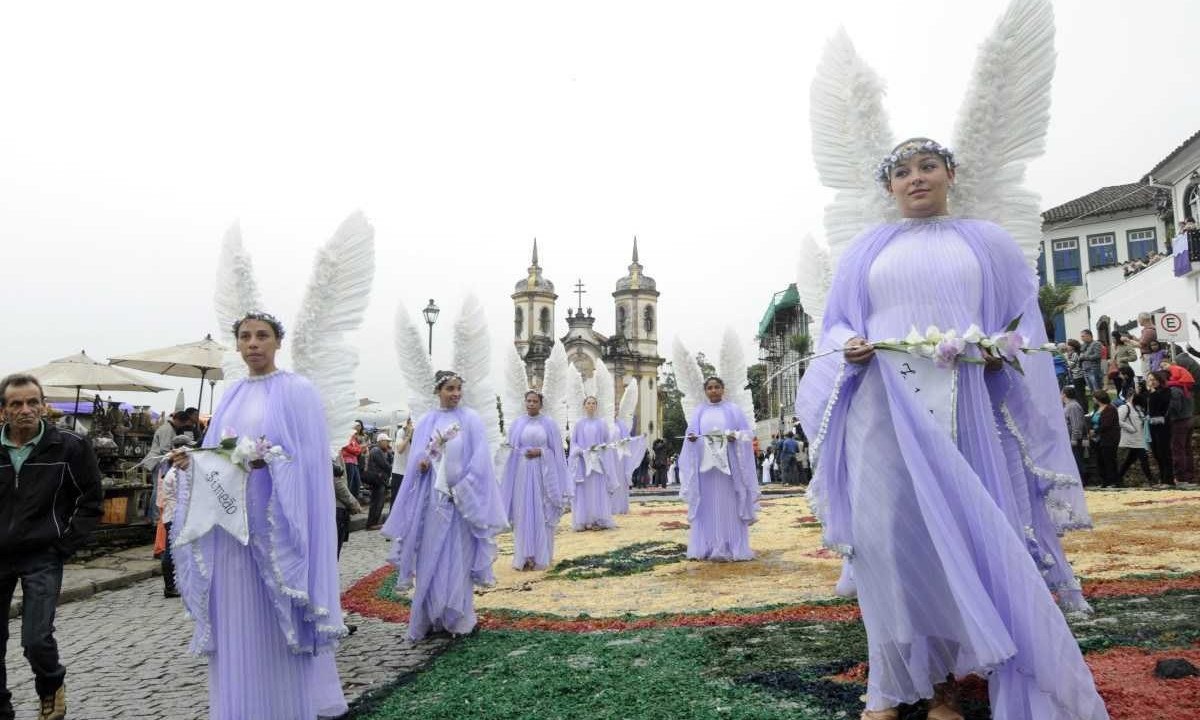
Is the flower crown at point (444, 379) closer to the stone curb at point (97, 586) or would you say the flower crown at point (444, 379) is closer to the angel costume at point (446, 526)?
the angel costume at point (446, 526)

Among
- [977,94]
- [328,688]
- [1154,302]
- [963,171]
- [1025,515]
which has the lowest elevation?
[328,688]

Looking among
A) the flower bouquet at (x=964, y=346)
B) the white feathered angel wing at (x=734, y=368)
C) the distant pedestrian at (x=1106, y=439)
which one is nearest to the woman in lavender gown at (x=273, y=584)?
the flower bouquet at (x=964, y=346)

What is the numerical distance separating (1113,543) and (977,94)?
17.4ft

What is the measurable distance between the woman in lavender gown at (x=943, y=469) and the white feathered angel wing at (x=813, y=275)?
2.39 metres

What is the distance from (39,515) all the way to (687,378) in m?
7.85

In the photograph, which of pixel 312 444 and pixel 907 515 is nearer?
pixel 907 515

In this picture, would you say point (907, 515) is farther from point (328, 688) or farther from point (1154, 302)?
point (1154, 302)

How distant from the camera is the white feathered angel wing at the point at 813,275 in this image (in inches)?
238

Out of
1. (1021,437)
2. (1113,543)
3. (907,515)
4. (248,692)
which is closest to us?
(907,515)

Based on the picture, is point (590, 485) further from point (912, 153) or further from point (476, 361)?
point (912, 153)

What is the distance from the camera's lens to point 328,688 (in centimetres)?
411

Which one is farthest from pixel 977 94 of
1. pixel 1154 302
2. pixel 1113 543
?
pixel 1154 302

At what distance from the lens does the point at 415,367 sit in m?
7.53

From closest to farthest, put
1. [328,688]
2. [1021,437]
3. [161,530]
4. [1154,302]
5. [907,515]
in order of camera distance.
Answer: [907,515]
[1021,437]
[328,688]
[161,530]
[1154,302]
